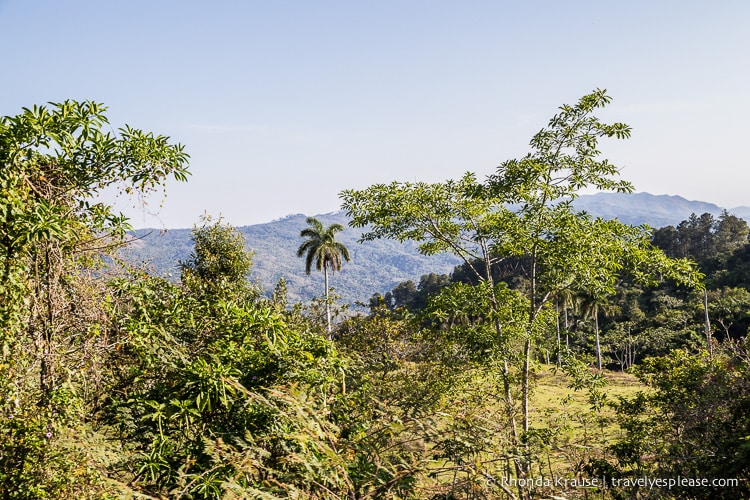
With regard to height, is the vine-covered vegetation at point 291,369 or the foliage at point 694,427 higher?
the vine-covered vegetation at point 291,369

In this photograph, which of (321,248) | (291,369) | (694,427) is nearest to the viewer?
(291,369)

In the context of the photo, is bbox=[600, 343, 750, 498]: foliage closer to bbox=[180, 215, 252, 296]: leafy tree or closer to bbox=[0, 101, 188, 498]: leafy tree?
bbox=[0, 101, 188, 498]: leafy tree

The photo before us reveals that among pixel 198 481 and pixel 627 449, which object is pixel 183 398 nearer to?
pixel 198 481

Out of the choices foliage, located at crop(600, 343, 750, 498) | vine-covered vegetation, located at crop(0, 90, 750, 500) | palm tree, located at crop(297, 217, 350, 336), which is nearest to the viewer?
vine-covered vegetation, located at crop(0, 90, 750, 500)

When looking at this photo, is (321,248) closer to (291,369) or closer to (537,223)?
(537,223)

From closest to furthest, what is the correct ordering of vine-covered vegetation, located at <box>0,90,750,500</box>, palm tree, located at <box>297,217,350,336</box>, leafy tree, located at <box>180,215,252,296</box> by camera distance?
vine-covered vegetation, located at <box>0,90,750,500</box>
leafy tree, located at <box>180,215,252,296</box>
palm tree, located at <box>297,217,350,336</box>

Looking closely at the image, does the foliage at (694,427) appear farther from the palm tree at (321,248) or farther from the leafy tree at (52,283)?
the palm tree at (321,248)

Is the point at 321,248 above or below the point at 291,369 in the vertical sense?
above

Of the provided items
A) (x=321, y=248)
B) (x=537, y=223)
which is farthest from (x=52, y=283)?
(x=321, y=248)

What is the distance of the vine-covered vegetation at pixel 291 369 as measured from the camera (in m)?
3.77

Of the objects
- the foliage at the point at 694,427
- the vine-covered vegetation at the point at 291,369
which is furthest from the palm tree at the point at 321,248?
the foliage at the point at 694,427

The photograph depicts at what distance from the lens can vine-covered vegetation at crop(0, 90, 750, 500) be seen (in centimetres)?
377

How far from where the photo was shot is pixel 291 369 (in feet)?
14.2

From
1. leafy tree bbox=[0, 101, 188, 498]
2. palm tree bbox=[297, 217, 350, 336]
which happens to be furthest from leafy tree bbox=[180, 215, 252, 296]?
palm tree bbox=[297, 217, 350, 336]
